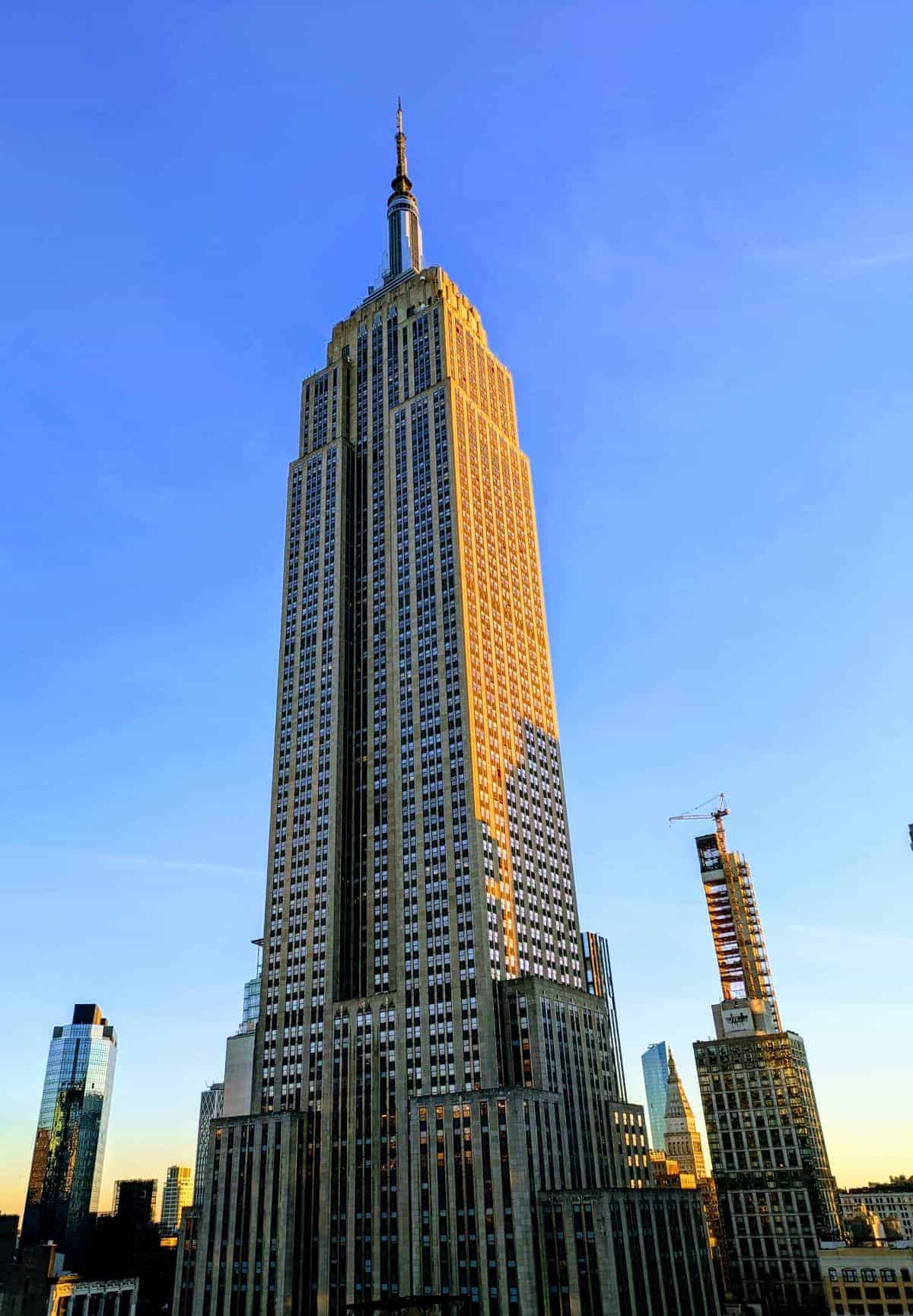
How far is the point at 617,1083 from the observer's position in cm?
19500

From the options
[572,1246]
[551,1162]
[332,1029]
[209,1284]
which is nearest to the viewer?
[572,1246]

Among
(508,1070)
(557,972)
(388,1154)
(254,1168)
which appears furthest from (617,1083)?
(254,1168)

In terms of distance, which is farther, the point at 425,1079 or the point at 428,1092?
the point at 425,1079

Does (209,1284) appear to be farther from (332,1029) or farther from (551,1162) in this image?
(551,1162)

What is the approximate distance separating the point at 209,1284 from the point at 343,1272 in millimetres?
24908

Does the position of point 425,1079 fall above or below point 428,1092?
above

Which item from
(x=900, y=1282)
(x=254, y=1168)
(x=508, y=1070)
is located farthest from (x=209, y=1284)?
(x=900, y=1282)

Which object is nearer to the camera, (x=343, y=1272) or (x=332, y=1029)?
(x=343, y=1272)

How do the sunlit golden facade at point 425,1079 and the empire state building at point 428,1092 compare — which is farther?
the sunlit golden facade at point 425,1079

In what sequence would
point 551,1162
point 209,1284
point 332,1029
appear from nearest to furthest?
point 551,1162 → point 209,1284 → point 332,1029

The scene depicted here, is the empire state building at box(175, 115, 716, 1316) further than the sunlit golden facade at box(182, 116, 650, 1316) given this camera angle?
No

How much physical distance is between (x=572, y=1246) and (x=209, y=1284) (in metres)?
66.8

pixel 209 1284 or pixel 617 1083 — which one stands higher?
pixel 617 1083

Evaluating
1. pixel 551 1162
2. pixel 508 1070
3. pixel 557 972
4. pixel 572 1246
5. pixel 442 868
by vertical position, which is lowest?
pixel 572 1246
